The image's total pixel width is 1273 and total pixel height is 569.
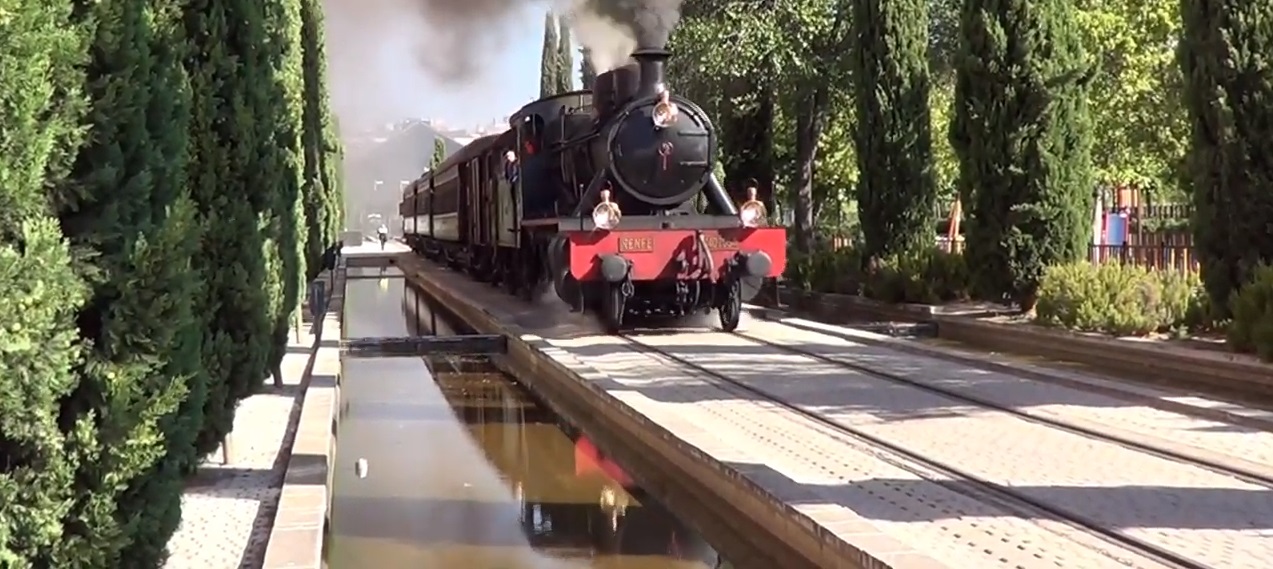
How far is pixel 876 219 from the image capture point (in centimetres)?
2048

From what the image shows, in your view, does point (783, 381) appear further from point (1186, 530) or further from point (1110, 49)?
point (1110, 49)

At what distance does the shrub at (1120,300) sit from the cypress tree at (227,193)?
369 inches

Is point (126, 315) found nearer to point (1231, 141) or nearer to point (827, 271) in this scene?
point (1231, 141)

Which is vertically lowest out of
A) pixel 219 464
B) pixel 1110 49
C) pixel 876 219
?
pixel 219 464

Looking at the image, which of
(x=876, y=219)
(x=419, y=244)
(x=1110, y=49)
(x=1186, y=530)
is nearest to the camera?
(x=1186, y=530)

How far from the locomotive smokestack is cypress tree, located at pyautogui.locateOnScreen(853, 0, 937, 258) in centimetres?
582

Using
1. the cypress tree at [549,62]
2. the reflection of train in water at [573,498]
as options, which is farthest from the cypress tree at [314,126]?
the cypress tree at [549,62]

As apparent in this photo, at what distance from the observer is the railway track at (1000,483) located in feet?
18.5

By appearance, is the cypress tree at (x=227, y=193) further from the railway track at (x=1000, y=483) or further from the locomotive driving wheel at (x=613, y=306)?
the locomotive driving wheel at (x=613, y=306)

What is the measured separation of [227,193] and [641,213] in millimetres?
8173

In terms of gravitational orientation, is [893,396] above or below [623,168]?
below

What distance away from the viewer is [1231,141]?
12.6 meters

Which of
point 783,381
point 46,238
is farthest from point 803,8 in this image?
point 46,238

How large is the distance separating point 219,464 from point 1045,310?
1051cm
